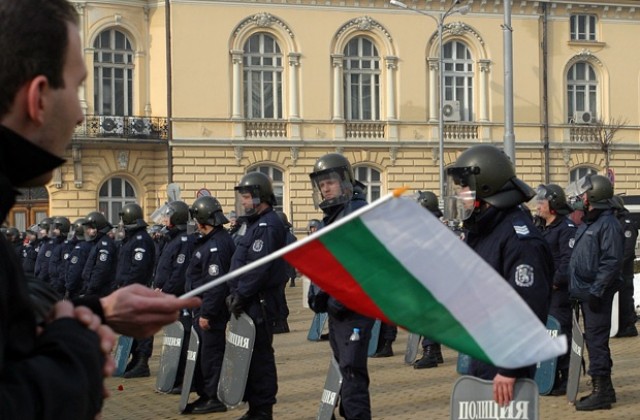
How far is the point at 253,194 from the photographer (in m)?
9.90

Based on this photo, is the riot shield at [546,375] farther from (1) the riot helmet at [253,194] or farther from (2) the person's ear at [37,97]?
(2) the person's ear at [37,97]

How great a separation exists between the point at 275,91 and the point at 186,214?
2278 cm

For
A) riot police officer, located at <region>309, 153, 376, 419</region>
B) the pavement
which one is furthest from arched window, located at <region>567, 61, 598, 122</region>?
riot police officer, located at <region>309, 153, 376, 419</region>

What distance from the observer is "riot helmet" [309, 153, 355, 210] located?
8141mm

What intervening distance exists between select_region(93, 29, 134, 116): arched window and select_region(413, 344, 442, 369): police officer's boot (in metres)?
24.7

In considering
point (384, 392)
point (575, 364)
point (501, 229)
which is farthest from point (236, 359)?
point (501, 229)

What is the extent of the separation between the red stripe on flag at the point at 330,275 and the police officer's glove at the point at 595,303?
22.8 ft

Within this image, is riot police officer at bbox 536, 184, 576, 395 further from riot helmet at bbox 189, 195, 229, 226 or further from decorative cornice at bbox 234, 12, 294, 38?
decorative cornice at bbox 234, 12, 294, 38

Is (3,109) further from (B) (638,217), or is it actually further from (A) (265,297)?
(B) (638,217)

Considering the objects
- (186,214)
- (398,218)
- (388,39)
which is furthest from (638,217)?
(398,218)

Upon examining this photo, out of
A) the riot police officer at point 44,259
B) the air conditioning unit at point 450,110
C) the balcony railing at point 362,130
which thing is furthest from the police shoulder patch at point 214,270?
the air conditioning unit at point 450,110

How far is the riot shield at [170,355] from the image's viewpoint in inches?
430

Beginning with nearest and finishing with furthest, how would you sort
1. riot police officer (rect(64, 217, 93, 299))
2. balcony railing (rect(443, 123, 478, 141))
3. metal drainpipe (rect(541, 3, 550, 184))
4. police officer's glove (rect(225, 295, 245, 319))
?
police officer's glove (rect(225, 295, 245, 319)) → riot police officer (rect(64, 217, 93, 299)) → balcony railing (rect(443, 123, 478, 141)) → metal drainpipe (rect(541, 3, 550, 184))

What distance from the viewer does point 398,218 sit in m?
2.74
